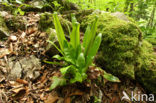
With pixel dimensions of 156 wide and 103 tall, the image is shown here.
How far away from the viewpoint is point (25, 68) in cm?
165

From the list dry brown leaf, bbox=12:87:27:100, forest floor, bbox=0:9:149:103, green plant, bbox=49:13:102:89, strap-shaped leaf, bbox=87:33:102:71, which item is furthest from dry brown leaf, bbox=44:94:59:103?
strap-shaped leaf, bbox=87:33:102:71

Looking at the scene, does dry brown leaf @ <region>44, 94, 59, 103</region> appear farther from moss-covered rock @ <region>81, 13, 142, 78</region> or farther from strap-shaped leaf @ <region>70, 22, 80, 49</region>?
moss-covered rock @ <region>81, 13, 142, 78</region>

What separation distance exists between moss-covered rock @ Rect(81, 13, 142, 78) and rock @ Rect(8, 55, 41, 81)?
41.6 inches

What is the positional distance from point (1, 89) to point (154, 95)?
231cm

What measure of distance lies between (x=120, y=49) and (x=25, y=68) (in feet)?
5.18

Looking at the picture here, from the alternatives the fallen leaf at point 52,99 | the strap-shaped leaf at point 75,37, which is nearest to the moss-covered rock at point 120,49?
the strap-shaped leaf at point 75,37

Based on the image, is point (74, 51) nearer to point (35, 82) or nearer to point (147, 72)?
point (35, 82)

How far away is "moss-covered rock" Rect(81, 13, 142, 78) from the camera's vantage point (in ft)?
5.51

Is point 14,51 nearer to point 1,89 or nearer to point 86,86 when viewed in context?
point 1,89

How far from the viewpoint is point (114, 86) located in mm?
1705

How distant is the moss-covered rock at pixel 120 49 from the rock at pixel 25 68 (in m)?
1.06

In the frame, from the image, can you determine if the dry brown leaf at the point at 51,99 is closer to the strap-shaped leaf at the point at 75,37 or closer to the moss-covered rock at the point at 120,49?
the strap-shaped leaf at the point at 75,37

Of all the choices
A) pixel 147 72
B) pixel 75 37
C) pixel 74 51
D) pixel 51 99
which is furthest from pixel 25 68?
pixel 147 72

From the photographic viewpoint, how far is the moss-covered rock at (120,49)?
1679 mm
